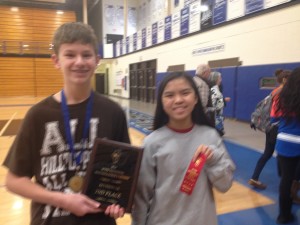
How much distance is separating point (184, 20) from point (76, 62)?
1010 centimetres

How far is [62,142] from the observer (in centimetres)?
110

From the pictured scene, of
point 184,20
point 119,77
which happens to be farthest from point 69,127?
point 119,77

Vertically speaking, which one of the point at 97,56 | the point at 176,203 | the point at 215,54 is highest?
the point at 215,54

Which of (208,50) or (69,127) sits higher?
(208,50)

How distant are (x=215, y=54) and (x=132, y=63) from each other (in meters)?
8.60

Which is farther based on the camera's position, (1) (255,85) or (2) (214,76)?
(1) (255,85)

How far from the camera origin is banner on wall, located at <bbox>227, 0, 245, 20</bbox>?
24.9 feet

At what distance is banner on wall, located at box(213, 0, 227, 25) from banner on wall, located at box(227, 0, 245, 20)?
18 cm

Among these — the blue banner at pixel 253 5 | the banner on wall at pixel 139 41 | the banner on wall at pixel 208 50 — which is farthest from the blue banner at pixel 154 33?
the blue banner at pixel 253 5

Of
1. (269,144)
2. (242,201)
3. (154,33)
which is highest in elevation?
(154,33)

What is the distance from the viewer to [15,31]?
1806 centimetres

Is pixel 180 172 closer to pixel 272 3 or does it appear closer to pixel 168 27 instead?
pixel 272 3

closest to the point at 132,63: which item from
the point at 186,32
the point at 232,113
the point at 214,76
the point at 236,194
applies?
the point at 186,32

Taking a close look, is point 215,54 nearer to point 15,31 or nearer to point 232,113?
point 232,113
